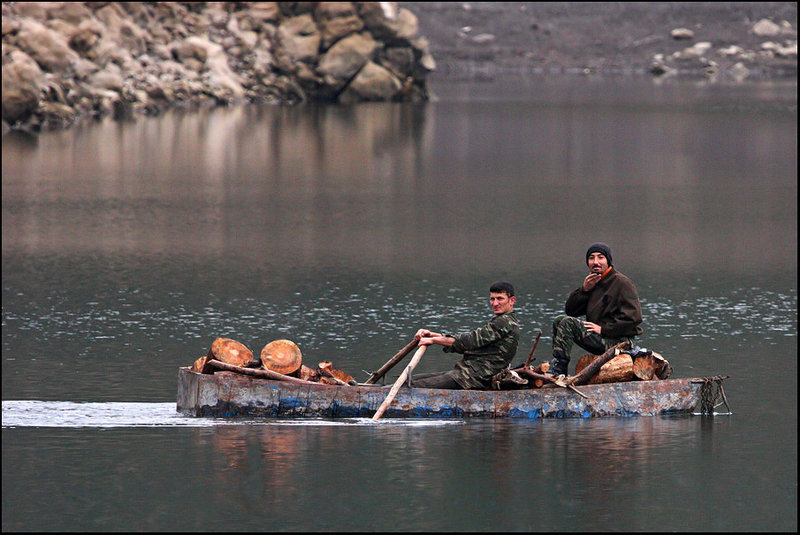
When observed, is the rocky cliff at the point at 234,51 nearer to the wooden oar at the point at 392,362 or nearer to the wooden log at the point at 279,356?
the wooden oar at the point at 392,362

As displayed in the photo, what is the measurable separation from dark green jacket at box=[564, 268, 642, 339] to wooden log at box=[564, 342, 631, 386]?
33 cm

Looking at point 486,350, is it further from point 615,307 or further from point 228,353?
point 228,353

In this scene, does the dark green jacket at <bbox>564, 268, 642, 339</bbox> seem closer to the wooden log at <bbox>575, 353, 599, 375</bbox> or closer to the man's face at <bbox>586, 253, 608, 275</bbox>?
the man's face at <bbox>586, 253, 608, 275</bbox>

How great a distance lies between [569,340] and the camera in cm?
2147

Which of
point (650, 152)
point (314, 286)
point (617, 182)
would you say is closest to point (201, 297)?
point (314, 286)

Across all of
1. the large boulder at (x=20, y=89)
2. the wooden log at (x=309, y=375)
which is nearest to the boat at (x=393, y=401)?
the wooden log at (x=309, y=375)

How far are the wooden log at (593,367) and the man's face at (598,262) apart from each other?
1.16 metres

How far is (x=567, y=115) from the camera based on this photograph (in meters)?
105

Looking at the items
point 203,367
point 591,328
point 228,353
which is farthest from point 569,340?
point 203,367

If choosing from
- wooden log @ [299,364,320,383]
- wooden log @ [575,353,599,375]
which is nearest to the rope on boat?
wooden log @ [575,353,599,375]

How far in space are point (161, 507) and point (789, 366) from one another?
43.1 ft

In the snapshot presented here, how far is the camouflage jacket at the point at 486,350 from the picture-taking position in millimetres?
20766

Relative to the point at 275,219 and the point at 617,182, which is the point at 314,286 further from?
the point at 617,182

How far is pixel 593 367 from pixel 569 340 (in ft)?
2.03
